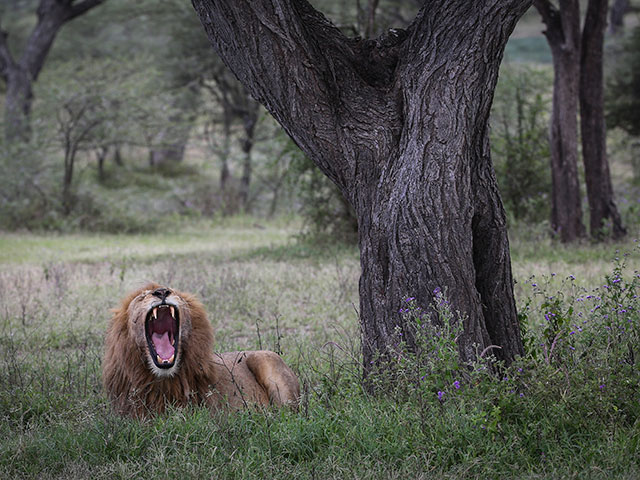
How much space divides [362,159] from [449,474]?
1.98m

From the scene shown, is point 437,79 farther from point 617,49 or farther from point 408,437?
point 617,49

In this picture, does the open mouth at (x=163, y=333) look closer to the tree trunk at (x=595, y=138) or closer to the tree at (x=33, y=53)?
the tree trunk at (x=595, y=138)

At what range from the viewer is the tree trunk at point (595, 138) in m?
11.5

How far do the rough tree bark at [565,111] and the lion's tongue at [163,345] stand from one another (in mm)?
8407

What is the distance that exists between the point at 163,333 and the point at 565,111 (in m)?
8.42

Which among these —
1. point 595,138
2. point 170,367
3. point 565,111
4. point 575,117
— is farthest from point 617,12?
point 170,367

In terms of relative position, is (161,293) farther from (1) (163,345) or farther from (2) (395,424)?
(2) (395,424)

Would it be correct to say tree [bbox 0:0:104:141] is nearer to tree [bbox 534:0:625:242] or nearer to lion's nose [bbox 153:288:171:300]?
tree [bbox 534:0:625:242]

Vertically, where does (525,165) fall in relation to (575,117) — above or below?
below

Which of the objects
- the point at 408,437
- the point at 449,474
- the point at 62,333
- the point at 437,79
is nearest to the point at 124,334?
the point at 408,437

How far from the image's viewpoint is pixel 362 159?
4441 millimetres

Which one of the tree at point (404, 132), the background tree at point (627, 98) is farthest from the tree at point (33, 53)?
the tree at point (404, 132)

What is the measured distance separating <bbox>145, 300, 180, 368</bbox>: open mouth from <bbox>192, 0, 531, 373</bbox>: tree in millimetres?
1116

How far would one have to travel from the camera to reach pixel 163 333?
14.0 feet
